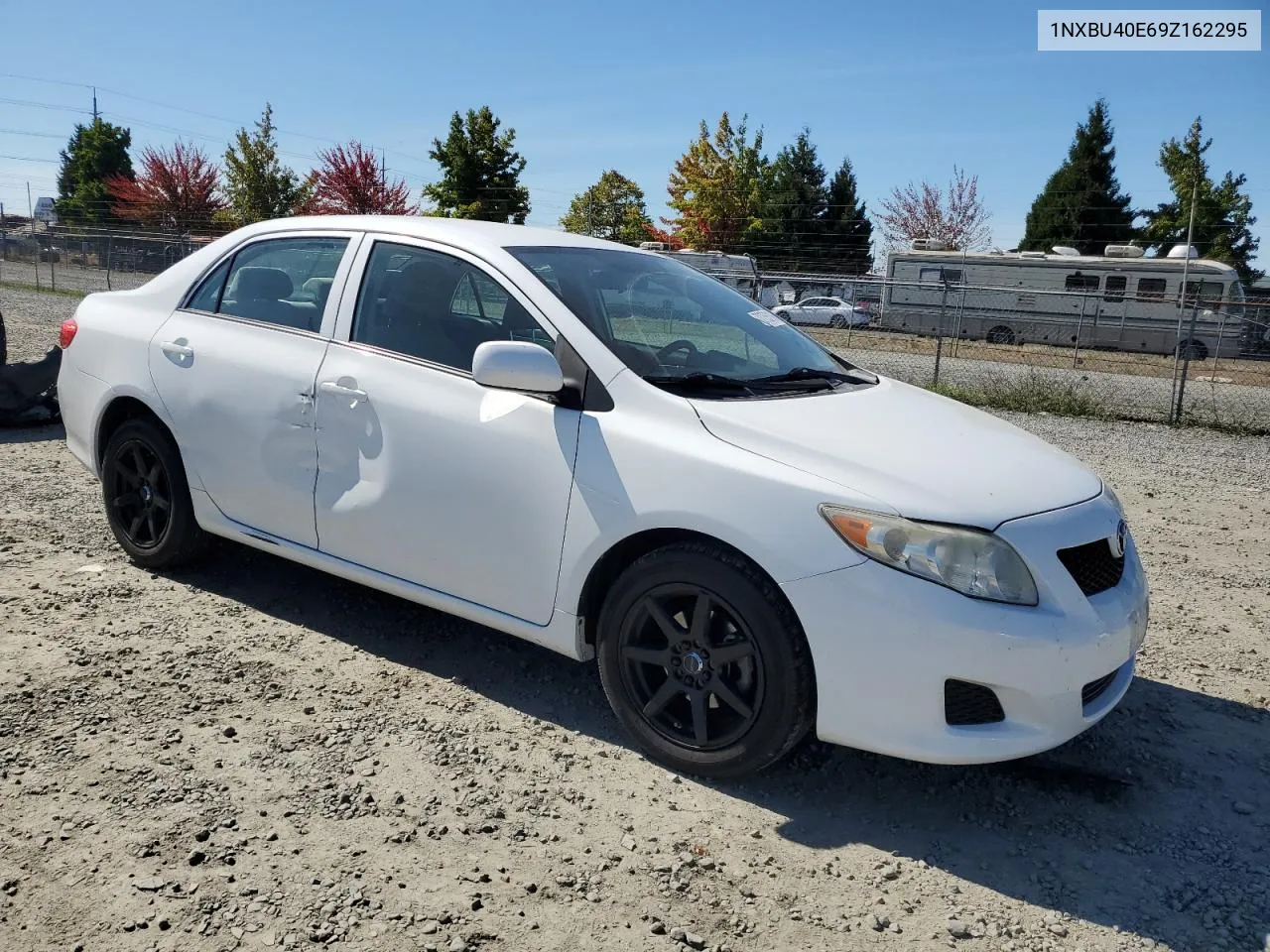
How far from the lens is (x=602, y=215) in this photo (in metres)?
55.6

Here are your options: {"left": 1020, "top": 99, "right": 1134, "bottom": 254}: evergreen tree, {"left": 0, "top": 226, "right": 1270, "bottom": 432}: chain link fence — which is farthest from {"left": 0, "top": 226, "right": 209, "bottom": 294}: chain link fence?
{"left": 1020, "top": 99, "right": 1134, "bottom": 254}: evergreen tree

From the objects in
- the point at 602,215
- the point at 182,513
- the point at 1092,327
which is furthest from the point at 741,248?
the point at 182,513

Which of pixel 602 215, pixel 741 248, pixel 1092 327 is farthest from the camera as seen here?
pixel 602 215

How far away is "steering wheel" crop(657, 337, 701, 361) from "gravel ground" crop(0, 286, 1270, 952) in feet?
4.27

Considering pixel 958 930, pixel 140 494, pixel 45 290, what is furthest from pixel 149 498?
pixel 45 290

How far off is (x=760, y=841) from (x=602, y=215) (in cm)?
5498

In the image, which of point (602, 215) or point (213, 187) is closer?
point (213, 187)

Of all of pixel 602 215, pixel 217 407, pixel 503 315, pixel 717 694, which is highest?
pixel 602 215

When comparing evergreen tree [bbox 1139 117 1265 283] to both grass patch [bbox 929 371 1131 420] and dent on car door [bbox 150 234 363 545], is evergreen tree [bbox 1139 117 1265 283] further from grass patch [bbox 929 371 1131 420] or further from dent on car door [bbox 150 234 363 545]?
dent on car door [bbox 150 234 363 545]

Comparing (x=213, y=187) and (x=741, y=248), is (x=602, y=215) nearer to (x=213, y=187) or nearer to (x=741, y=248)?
(x=741, y=248)

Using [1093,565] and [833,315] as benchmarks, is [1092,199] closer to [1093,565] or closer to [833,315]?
[833,315]

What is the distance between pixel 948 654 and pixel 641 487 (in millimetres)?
1005

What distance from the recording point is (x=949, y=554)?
2746 millimetres

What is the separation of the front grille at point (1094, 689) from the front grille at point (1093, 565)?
0.87ft
